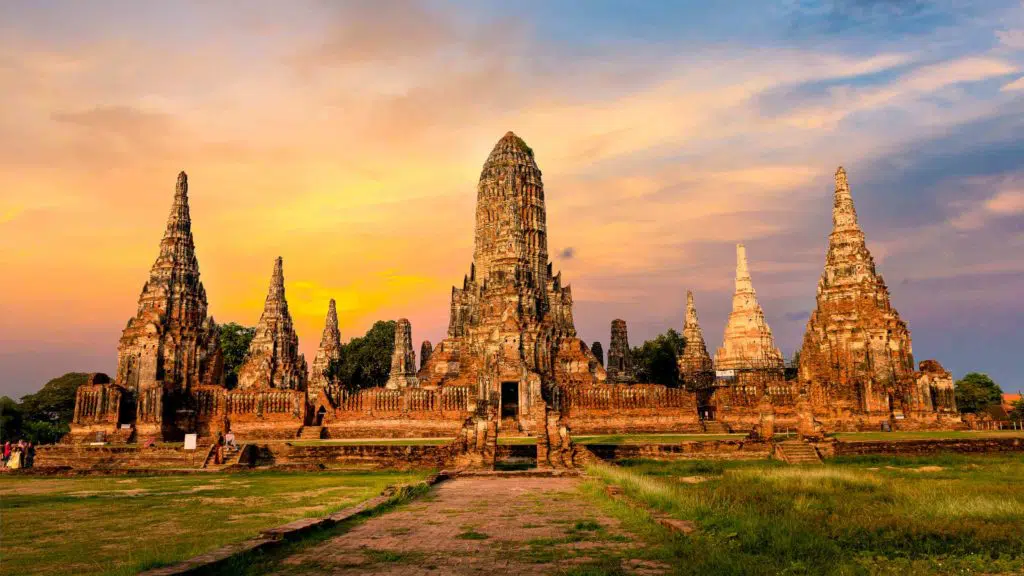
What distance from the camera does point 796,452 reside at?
2531cm

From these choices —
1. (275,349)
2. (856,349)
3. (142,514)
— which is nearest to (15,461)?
(142,514)

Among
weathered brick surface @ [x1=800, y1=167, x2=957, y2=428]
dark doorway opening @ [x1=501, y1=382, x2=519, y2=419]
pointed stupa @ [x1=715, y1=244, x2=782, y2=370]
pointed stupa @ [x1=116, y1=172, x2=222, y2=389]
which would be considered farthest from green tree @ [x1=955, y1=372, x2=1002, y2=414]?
pointed stupa @ [x1=116, y1=172, x2=222, y2=389]

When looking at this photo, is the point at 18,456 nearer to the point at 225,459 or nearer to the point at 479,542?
the point at 225,459

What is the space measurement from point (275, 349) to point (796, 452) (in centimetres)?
4041

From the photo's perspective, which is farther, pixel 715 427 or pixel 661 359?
pixel 661 359

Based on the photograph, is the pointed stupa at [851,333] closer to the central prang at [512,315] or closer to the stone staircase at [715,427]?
the stone staircase at [715,427]

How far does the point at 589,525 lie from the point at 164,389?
35.5m

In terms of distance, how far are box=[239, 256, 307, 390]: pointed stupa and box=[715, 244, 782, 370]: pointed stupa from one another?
49288 mm

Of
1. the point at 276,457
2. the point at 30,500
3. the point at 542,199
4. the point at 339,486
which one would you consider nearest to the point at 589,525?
the point at 339,486

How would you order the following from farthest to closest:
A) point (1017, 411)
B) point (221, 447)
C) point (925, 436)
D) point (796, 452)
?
point (1017, 411) → point (925, 436) → point (221, 447) → point (796, 452)

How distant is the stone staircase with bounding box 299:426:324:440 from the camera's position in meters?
39.7

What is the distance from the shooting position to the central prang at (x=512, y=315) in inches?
1581

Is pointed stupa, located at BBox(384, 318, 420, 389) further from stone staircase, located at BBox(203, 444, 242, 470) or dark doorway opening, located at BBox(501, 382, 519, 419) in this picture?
stone staircase, located at BBox(203, 444, 242, 470)

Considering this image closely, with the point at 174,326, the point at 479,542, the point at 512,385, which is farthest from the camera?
the point at 174,326
